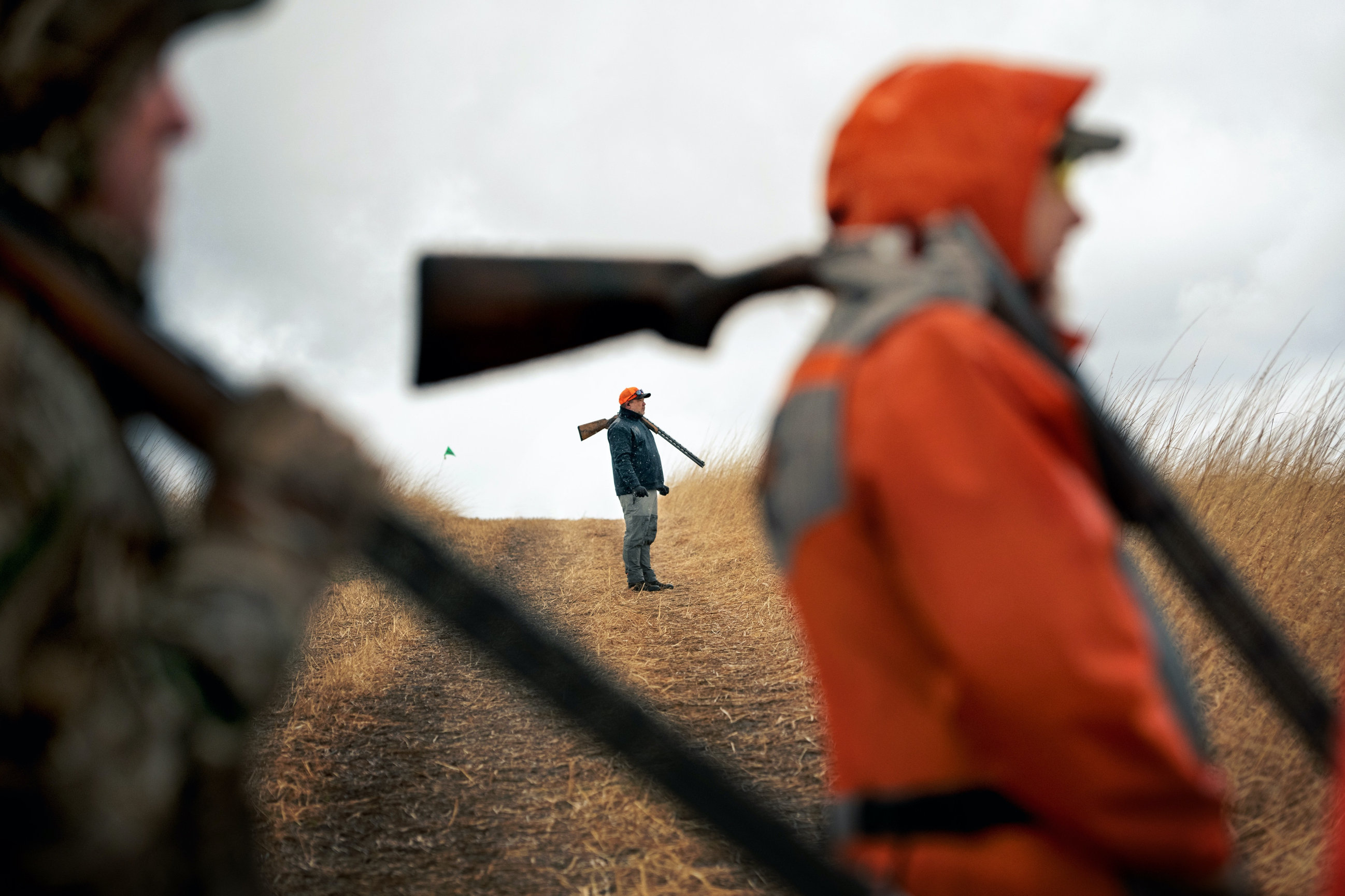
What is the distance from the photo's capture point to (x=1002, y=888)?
882 mm

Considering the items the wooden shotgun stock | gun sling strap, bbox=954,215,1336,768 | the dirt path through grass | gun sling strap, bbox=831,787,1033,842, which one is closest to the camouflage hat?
the dirt path through grass

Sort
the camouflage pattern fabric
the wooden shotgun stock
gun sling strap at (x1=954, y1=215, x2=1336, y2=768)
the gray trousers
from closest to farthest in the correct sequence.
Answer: the camouflage pattern fabric → gun sling strap at (x1=954, y1=215, x2=1336, y2=768) → the gray trousers → the wooden shotgun stock

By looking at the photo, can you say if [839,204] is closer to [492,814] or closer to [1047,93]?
[1047,93]

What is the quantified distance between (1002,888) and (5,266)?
51.6 inches

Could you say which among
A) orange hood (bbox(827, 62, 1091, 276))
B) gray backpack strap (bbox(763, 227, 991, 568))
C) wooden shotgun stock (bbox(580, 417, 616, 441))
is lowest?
wooden shotgun stock (bbox(580, 417, 616, 441))

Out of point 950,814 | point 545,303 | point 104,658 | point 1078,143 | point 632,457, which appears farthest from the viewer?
point 632,457

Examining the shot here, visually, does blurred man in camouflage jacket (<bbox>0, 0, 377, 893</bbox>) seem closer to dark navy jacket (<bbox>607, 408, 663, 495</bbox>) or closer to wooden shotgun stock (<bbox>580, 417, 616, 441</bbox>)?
dark navy jacket (<bbox>607, 408, 663, 495</bbox>)

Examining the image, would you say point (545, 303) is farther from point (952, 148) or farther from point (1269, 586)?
point (1269, 586)

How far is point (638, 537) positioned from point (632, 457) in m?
0.92

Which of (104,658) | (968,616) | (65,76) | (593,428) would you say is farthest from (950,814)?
(593,428)

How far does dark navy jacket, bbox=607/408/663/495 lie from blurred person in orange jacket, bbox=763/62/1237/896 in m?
7.29

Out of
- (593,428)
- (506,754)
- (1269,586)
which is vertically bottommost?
(593,428)

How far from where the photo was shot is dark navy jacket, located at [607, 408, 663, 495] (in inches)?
332

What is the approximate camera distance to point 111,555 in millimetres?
827
